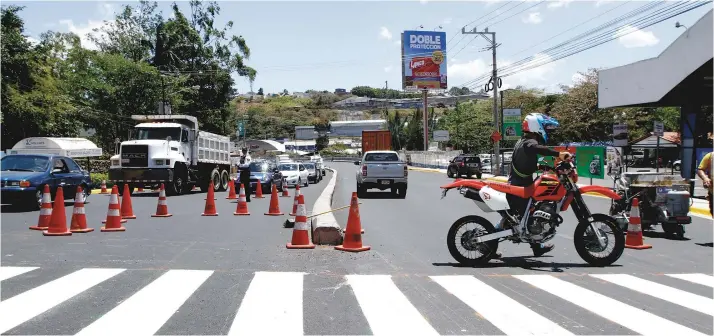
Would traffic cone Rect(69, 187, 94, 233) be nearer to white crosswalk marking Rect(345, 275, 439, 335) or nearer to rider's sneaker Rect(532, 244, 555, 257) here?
white crosswalk marking Rect(345, 275, 439, 335)

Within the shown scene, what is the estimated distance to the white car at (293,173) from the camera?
35.2 m

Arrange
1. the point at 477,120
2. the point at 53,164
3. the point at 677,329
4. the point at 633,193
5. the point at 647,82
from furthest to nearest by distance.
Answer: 1. the point at 477,120
2. the point at 647,82
3. the point at 53,164
4. the point at 633,193
5. the point at 677,329

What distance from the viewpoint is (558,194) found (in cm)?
854

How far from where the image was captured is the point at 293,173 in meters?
35.6

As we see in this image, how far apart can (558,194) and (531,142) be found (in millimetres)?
780

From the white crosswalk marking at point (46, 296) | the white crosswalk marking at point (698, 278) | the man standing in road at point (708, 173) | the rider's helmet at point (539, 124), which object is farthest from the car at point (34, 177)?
the man standing in road at point (708, 173)

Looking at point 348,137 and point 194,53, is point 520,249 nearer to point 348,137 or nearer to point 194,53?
point 194,53

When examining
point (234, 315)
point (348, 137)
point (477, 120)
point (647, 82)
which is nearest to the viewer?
point (234, 315)

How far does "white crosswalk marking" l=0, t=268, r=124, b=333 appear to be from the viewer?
5984mm

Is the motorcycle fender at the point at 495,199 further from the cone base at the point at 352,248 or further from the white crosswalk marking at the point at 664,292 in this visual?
the cone base at the point at 352,248

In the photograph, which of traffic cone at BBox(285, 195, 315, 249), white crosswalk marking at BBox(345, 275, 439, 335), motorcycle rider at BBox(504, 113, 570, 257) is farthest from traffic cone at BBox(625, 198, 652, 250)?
traffic cone at BBox(285, 195, 315, 249)

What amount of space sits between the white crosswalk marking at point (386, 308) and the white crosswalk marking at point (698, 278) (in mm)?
3753

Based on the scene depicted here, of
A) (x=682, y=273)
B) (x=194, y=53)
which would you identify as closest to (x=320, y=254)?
(x=682, y=273)

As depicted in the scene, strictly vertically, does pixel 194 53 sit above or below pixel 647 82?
above
